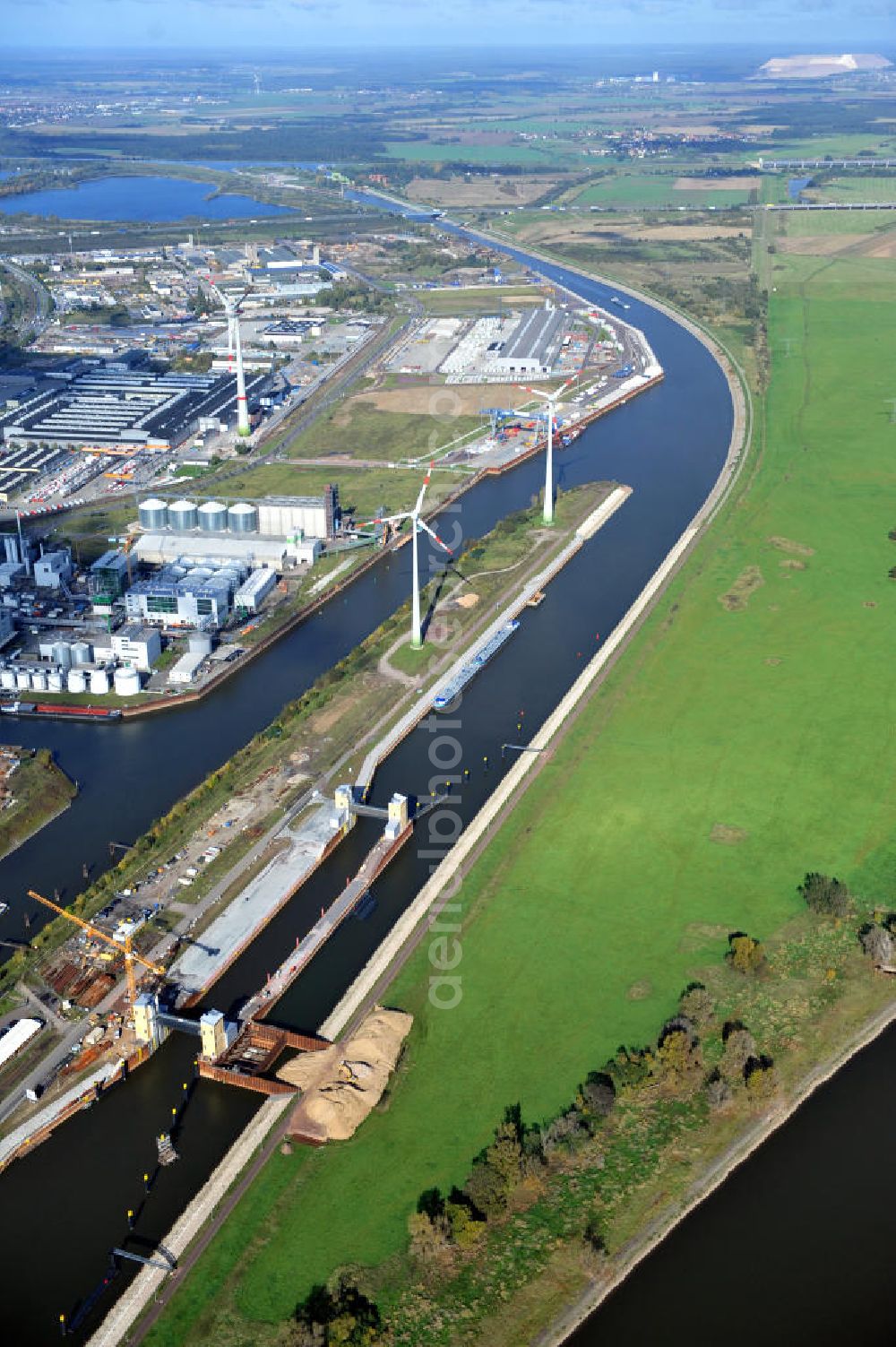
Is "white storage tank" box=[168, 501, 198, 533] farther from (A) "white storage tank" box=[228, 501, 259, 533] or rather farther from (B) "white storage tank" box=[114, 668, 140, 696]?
(B) "white storage tank" box=[114, 668, 140, 696]

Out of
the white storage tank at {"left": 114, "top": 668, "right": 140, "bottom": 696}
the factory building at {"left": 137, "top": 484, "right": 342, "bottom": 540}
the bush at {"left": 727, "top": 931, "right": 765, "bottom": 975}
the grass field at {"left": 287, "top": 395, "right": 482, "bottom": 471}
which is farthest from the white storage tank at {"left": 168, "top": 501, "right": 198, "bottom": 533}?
the bush at {"left": 727, "top": 931, "right": 765, "bottom": 975}

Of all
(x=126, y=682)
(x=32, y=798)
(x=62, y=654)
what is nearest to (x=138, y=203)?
(x=62, y=654)

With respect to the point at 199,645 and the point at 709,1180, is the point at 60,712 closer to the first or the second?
the point at 199,645

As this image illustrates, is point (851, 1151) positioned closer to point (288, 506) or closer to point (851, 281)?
point (288, 506)

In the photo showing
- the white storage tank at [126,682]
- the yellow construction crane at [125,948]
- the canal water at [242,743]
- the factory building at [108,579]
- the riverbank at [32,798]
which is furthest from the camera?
the factory building at [108,579]

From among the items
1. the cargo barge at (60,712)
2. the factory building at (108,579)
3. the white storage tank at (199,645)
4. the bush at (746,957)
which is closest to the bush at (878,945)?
the bush at (746,957)

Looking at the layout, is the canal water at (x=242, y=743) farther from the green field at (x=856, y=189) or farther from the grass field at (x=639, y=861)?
the green field at (x=856, y=189)
